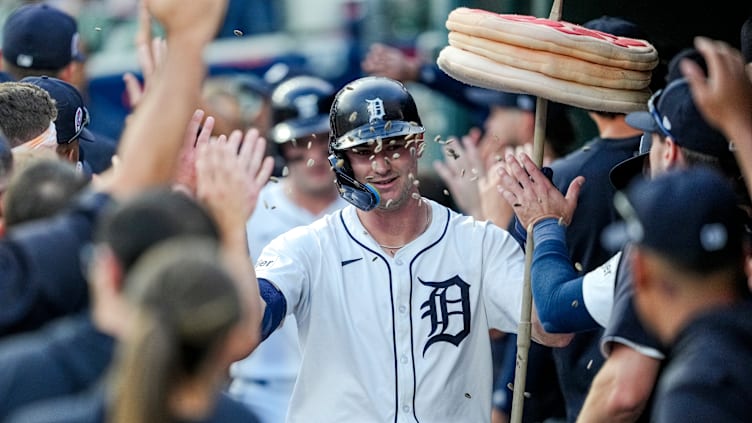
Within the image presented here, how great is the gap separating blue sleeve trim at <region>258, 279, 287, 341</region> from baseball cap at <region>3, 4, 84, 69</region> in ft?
11.2

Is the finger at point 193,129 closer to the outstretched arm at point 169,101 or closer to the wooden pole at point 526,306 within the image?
the outstretched arm at point 169,101

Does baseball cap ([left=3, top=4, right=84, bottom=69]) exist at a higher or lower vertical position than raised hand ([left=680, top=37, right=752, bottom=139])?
lower

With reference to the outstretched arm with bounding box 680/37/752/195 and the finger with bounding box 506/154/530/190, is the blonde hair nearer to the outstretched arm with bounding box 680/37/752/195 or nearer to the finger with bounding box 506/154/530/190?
the outstretched arm with bounding box 680/37/752/195

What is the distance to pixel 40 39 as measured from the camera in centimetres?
827

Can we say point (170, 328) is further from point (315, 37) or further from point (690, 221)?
point (315, 37)

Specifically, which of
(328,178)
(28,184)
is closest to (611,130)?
(328,178)

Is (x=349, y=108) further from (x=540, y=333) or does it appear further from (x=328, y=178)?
(x=328, y=178)

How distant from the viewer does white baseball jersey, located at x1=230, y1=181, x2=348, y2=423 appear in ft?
23.7

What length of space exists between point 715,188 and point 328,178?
3769mm

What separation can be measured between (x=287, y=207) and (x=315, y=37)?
4.19m

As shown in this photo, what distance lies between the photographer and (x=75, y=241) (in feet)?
12.5

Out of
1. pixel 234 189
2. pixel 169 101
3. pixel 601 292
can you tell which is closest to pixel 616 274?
pixel 601 292

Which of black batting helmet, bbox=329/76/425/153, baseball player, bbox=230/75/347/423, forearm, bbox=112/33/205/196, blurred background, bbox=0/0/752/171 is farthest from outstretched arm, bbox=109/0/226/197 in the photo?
blurred background, bbox=0/0/752/171

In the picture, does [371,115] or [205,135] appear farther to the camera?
[371,115]
